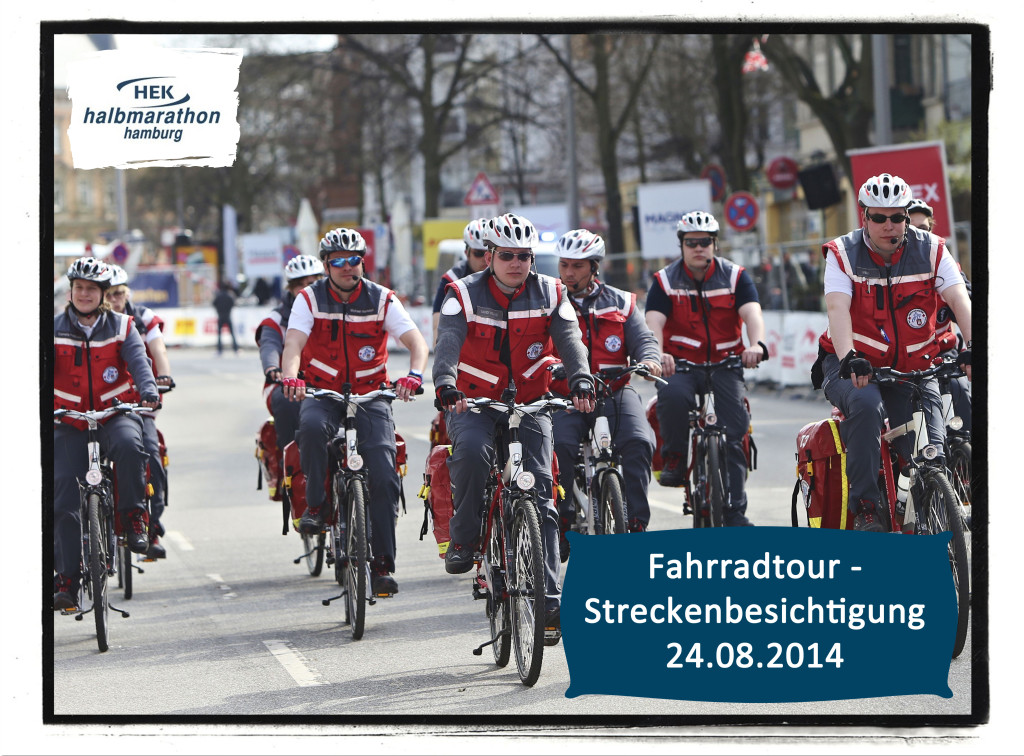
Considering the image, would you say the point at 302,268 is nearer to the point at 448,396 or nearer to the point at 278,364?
the point at 278,364

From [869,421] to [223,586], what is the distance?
162 inches

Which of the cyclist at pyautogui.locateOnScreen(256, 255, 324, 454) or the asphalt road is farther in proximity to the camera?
the cyclist at pyautogui.locateOnScreen(256, 255, 324, 454)

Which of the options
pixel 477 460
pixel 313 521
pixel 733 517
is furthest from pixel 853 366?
pixel 313 521

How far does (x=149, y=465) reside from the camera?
9.00 metres

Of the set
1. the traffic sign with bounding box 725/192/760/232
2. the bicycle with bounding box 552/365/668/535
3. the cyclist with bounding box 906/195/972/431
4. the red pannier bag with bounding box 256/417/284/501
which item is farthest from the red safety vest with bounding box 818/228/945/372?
the traffic sign with bounding box 725/192/760/232

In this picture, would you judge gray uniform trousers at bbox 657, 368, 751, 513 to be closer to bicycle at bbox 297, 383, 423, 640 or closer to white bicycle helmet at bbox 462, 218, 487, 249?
white bicycle helmet at bbox 462, 218, 487, 249

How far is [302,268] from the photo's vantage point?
34.6 ft

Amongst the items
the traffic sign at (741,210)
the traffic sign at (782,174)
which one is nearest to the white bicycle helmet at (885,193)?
the traffic sign at (741,210)

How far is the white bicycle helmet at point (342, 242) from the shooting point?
28.0 feet

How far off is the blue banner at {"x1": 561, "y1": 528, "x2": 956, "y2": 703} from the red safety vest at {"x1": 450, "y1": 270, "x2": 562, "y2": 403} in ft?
5.57

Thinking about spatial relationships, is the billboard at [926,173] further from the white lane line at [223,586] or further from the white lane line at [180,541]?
the white lane line at [223,586]

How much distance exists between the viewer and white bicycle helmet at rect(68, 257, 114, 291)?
8469 mm

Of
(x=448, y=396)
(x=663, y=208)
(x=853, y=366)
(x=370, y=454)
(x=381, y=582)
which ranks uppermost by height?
(x=663, y=208)
